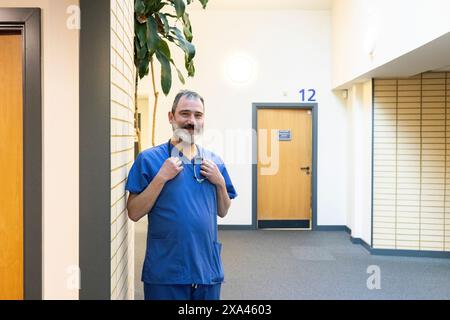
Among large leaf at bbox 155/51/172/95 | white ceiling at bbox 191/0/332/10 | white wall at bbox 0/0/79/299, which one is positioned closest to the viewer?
white wall at bbox 0/0/79/299

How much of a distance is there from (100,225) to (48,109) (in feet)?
1.36

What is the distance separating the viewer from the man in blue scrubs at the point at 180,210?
1.58 metres

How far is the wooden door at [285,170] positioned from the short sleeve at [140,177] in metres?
5.18

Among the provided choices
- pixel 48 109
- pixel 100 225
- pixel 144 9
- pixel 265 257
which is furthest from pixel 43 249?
pixel 265 257

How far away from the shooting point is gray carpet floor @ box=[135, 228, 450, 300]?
383 centimetres

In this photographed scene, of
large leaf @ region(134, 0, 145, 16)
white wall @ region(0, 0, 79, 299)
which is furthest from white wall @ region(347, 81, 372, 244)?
white wall @ region(0, 0, 79, 299)

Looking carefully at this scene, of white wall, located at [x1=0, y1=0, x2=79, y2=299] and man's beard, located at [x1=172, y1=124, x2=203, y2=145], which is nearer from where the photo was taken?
white wall, located at [x1=0, y1=0, x2=79, y2=299]

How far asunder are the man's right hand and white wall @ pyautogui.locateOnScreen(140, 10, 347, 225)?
16.3ft

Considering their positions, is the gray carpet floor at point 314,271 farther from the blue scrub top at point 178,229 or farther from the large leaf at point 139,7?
the large leaf at point 139,7

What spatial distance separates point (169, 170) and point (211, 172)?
6.5 inches

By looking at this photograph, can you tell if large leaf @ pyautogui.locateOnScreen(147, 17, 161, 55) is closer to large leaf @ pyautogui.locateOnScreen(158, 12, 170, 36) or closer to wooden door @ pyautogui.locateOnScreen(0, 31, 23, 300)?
large leaf @ pyautogui.locateOnScreen(158, 12, 170, 36)

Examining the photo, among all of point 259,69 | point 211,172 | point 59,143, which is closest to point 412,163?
point 259,69

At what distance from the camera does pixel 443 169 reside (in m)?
5.23

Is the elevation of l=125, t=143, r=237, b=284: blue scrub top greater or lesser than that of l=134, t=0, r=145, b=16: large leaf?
lesser
